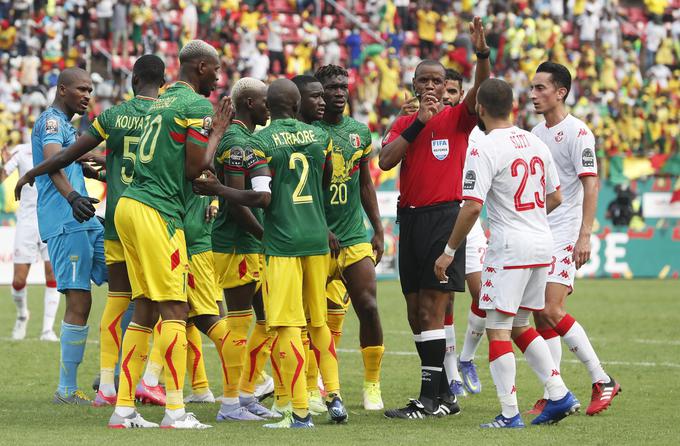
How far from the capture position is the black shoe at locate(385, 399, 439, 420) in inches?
325

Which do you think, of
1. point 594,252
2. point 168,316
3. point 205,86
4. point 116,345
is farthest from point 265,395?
point 594,252

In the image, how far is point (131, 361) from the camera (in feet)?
25.2

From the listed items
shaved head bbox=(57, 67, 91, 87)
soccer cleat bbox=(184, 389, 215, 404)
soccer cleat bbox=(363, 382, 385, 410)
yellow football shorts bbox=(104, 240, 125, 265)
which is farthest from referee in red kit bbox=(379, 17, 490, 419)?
shaved head bbox=(57, 67, 91, 87)

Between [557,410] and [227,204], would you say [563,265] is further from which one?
[227,204]

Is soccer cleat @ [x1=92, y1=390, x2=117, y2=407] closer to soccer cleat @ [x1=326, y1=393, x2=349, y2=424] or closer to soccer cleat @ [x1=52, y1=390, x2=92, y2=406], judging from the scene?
soccer cleat @ [x1=52, y1=390, x2=92, y2=406]

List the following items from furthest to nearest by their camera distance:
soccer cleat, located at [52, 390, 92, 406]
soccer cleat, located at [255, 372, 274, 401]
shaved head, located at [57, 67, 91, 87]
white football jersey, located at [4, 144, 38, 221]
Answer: white football jersey, located at [4, 144, 38, 221]
soccer cleat, located at [255, 372, 274, 401]
shaved head, located at [57, 67, 91, 87]
soccer cleat, located at [52, 390, 92, 406]

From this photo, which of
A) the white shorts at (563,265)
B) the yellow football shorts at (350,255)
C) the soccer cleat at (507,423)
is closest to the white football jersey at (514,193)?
the soccer cleat at (507,423)

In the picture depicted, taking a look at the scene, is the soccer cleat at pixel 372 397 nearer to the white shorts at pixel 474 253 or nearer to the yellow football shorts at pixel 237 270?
the yellow football shorts at pixel 237 270

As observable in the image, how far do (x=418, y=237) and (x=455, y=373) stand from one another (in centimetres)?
161

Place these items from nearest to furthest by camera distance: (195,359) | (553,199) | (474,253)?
(553,199) → (195,359) → (474,253)

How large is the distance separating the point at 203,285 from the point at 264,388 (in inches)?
53.1

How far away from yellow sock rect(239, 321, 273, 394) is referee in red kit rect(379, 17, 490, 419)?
3.45 ft

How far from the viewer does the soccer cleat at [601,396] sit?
8.48 meters

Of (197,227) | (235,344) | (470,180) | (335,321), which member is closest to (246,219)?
(197,227)
